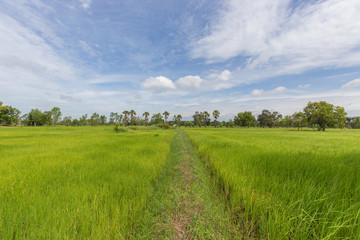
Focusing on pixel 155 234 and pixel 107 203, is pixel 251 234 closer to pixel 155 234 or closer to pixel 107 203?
pixel 155 234

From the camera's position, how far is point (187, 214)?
2938mm

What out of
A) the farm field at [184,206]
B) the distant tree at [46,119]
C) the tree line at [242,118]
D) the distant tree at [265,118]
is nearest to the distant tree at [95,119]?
the tree line at [242,118]

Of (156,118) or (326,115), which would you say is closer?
(326,115)

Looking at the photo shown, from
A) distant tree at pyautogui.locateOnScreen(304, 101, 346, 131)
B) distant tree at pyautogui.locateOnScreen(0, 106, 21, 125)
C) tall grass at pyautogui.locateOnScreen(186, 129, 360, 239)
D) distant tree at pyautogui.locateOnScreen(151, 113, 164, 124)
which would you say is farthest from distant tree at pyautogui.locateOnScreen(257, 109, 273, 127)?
distant tree at pyautogui.locateOnScreen(0, 106, 21, 125)

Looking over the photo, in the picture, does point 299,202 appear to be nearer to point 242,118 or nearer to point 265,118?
point 242,118

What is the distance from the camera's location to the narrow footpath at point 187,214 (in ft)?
7.68

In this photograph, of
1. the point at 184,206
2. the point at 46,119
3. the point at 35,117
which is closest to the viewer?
the point at 184,206

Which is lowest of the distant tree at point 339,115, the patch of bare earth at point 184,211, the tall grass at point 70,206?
the patch of bare earth at point 184,211

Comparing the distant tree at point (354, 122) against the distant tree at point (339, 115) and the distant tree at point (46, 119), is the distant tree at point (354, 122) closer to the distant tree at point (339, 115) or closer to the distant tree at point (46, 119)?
the distant tree at point (339, 115)

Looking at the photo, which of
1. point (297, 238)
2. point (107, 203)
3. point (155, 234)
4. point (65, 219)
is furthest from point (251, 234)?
point (65, 219)

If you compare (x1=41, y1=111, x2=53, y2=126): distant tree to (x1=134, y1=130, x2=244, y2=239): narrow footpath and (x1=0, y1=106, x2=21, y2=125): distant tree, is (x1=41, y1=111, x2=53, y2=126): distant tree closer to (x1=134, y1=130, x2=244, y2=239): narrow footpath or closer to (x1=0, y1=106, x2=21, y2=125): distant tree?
(x1=0, y1=106, x2=21, y2=125): distant tree

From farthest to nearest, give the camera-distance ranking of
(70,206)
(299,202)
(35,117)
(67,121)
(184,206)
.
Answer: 1. (67,121)
2. (35,117)
3. (184,206)
4. (70,206)
5. (299,202)

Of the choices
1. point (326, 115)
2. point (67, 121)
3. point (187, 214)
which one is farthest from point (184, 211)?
point (67, 121)

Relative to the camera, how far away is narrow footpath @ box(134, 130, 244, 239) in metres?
2.34
